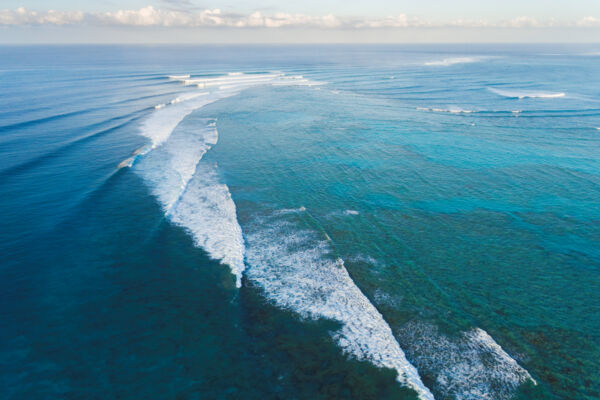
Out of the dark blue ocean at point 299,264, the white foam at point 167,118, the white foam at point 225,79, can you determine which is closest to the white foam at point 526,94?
the dark blue ocean at point 299,264

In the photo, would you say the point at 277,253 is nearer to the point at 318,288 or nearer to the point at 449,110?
the point at 318,288

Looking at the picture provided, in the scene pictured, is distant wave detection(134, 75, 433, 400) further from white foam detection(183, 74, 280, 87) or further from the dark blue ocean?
white foam detection(183, 74, 280, 87)

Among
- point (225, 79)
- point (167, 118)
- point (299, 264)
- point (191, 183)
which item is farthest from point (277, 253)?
point (225, 79)

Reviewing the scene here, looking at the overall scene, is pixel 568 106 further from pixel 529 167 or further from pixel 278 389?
pixel 278 389

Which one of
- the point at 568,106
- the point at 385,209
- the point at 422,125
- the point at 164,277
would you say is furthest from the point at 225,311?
the point at 568,106

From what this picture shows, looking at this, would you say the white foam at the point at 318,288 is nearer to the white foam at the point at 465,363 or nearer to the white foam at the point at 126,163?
the white foam at the point at 465,363
